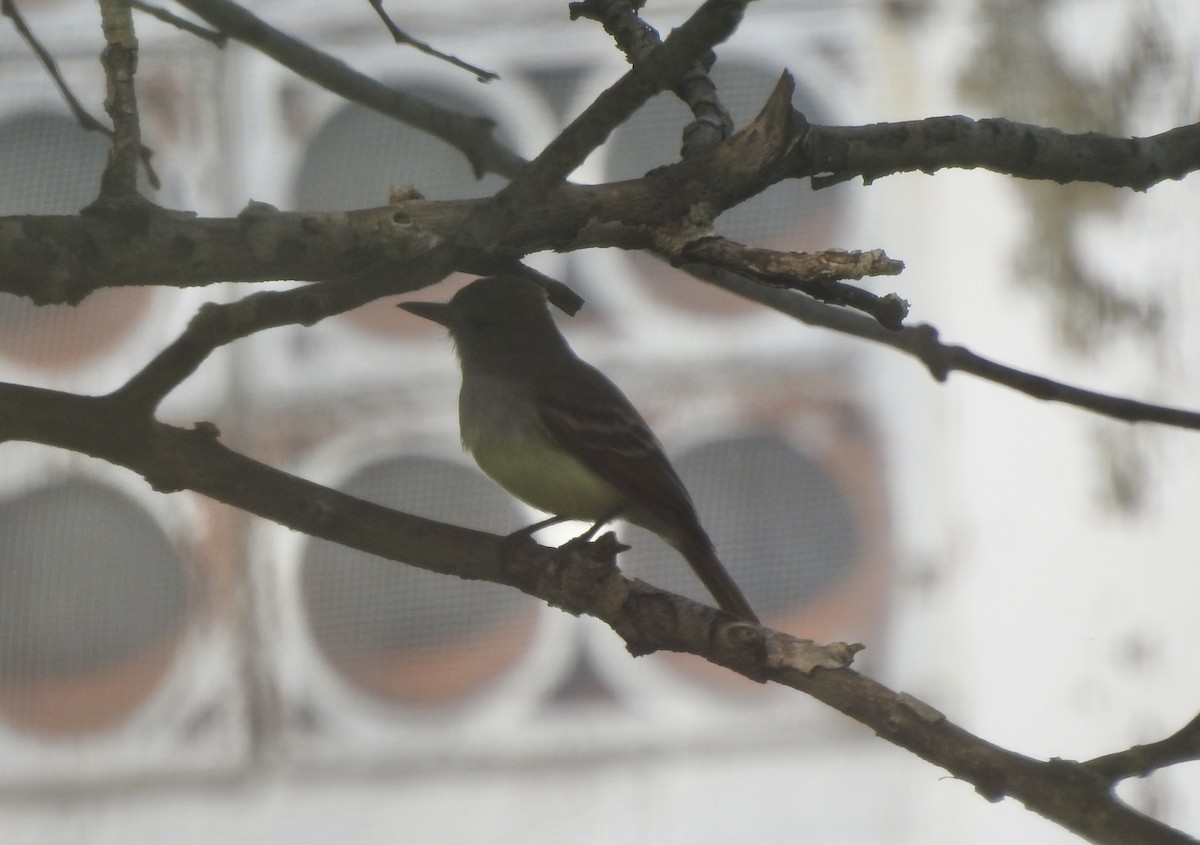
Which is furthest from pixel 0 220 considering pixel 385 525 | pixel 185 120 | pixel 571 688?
pixel 571 688

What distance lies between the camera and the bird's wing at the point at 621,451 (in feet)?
5.35

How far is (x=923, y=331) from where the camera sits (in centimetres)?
139

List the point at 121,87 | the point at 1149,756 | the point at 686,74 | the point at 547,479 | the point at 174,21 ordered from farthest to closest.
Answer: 1. the point at 547,479
2. the point at 174,21
3. the point at 686,74
4. the point at 121,87
5. the point at 1149,756

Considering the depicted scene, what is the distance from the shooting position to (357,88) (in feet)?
5.28

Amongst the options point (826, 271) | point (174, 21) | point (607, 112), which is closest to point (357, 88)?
point (174, 21)

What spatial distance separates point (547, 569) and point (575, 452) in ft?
1.45

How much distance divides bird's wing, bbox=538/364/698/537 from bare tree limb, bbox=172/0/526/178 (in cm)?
31

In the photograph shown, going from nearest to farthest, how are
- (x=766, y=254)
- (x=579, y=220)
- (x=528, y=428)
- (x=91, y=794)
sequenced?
(x=766, y=254)
(x=579, y=220)
(x=528, y=428)
(x=91, y=794)

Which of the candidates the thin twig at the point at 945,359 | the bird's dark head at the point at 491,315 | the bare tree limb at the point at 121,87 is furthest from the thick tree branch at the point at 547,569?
the bird's dark head at the point at 491,315

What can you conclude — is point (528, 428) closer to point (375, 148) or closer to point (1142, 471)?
point (375, 148)

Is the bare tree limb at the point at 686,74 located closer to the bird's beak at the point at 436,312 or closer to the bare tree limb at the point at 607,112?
the bare tree limb at the point at 607,112

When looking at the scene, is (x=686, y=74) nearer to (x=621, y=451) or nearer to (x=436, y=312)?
(x=621, y=451)

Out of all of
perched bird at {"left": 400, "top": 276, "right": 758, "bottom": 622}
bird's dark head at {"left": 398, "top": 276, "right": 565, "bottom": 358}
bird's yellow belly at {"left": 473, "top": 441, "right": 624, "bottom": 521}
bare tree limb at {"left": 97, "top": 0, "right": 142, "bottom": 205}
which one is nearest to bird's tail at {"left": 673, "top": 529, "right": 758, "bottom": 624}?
perched bird at {"left": 400, "top": 276, "right": 758, "bottom": 622}

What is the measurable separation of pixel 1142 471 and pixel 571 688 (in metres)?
1.08
